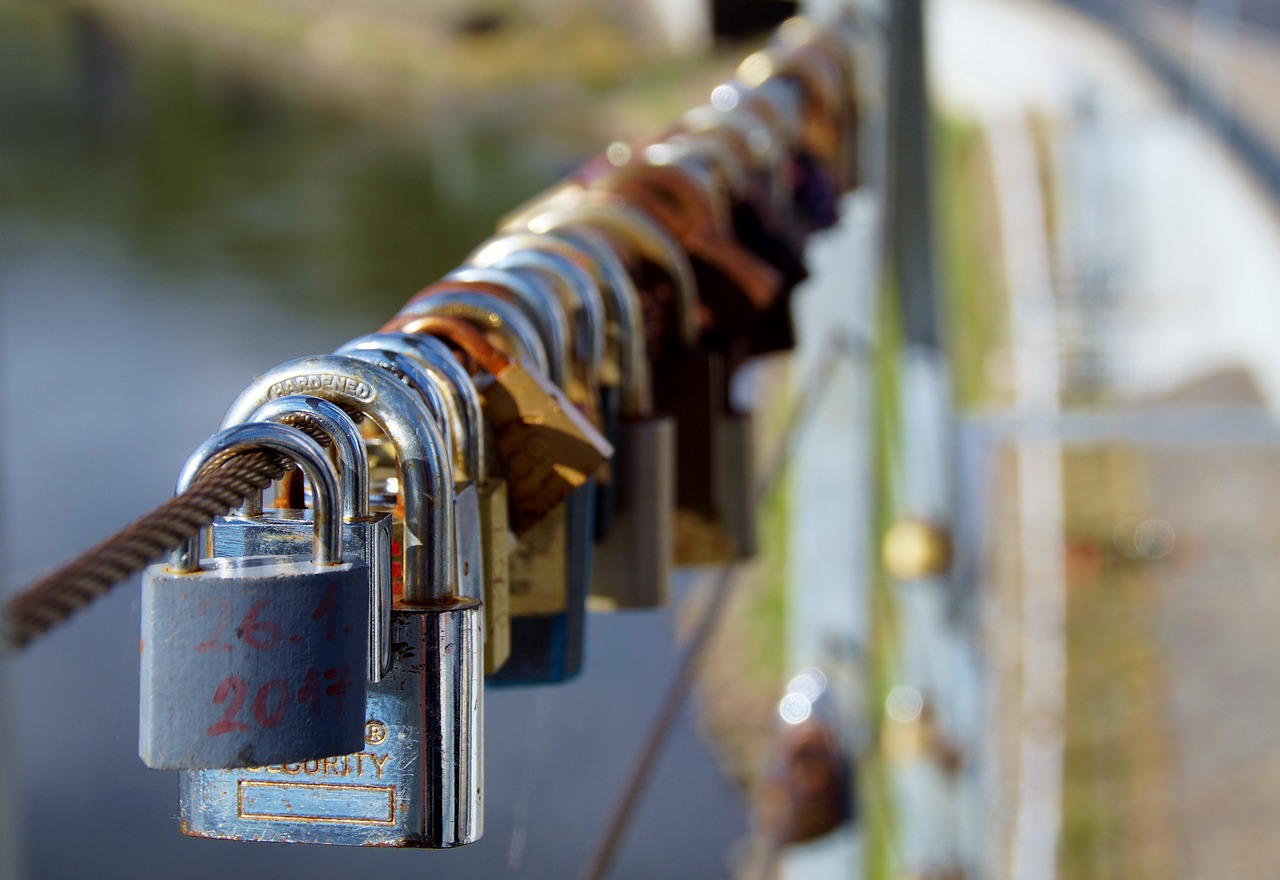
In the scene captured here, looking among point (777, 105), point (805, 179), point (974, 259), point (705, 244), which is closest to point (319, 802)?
point (705, 244)

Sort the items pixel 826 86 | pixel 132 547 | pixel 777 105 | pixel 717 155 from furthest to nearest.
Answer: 1. pixel 826 86
2. pixel 777 105
3. pixel 717 155
4. pixel 132 547

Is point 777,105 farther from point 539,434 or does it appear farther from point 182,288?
point 182,288

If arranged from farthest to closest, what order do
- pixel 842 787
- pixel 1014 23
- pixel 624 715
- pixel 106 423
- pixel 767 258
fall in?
pixel 1014 23, pixel 106 423, pixel 624 715, pixel 842 787, pixel 767 258

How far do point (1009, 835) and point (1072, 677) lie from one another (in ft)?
6.68

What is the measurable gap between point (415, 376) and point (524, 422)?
0.07 metres

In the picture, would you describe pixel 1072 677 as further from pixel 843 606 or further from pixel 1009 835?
pixel 843 606

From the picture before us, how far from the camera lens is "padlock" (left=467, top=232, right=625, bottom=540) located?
2.03ft

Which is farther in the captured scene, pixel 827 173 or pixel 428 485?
pixel 827 173

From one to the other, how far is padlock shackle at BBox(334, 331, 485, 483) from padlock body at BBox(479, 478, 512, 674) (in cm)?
1

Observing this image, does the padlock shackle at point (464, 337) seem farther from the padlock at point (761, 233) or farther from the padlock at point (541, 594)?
the padlock at point (761, 233)

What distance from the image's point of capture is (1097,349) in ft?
24.1

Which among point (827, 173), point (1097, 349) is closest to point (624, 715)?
point (827, 173)

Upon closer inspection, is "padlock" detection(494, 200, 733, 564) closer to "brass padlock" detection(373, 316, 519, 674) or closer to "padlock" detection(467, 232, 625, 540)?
"padlock" detection(467, 232, 625, 540)

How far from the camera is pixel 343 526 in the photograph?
0.41 metres
